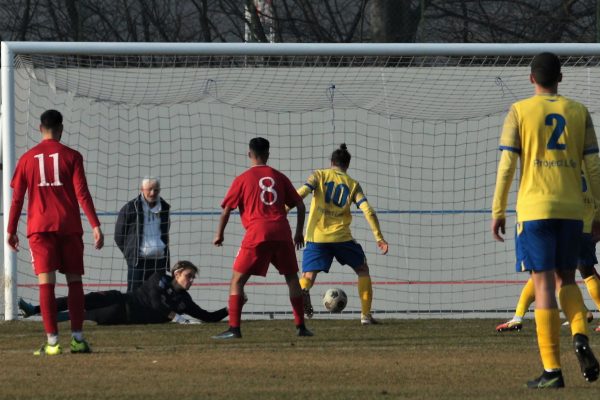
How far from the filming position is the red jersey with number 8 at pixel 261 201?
11086 millimetres

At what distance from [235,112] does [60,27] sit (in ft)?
12.0

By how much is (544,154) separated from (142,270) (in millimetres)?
7440

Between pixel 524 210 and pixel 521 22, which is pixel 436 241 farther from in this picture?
pixel 524 210

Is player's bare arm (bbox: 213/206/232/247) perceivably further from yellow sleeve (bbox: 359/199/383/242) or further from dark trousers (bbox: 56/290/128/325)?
dark trousers (bbox: 56/290/128/325)

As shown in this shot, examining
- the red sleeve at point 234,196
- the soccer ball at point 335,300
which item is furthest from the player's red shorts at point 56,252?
the soccer ball at point 335,300

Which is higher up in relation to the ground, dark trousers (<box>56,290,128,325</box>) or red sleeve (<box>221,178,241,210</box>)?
red sleeve (<box>221,178,241,210</box>)

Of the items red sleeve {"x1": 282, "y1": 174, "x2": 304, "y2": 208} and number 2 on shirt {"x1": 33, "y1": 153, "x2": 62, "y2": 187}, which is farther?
red sleeve {"x1": 282, "y1": 174, "x2": 304, "y2": 208}

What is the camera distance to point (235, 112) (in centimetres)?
1569

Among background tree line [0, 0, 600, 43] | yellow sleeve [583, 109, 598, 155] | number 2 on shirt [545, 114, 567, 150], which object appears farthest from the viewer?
background tree line [0, 0, 600, 43]

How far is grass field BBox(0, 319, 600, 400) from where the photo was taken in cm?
726

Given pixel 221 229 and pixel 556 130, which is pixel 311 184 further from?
pixel 556 130

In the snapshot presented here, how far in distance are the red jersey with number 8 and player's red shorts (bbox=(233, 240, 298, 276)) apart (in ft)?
0.20

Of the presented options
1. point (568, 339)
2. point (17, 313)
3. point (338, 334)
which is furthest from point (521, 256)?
point (17, 313)

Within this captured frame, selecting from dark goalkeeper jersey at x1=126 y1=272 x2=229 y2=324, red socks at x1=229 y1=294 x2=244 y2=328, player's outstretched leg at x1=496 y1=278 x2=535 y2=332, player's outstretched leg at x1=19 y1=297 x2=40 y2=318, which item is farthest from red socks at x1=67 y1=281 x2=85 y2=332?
player's outstretched leg at x1=496 y1=278 x2=535 y2=332
